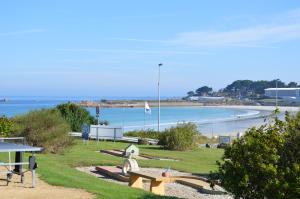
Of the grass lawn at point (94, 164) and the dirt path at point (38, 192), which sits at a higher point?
the dirt path at point (38, 192)

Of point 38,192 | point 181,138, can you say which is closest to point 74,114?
point 181,138

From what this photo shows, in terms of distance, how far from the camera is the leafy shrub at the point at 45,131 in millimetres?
21438

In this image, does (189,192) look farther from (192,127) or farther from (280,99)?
(280,99)

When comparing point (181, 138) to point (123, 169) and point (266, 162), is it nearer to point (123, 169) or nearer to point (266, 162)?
point (123, 169)

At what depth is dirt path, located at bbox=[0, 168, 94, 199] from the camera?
417 inches

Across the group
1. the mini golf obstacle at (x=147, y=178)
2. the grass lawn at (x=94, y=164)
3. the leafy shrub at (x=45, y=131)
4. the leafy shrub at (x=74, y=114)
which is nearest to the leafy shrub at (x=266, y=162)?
the grass lawn at (x=94, y=164)

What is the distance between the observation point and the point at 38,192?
36.0 ft

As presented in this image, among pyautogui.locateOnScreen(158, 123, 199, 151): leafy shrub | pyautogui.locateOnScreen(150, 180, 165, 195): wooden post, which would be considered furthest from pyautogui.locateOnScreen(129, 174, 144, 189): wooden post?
pyautogui.locateOnScreen(158, 123, 199, 151): leafy shrub

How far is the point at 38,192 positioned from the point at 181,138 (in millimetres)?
18328

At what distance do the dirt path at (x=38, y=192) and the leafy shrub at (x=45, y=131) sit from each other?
9284mm

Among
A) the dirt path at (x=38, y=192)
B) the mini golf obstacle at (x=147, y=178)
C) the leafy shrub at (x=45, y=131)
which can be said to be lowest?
the mini golf obstacle at (x=147, y=178)

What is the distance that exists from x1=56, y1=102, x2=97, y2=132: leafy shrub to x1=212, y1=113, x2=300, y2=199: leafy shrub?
32.3 m

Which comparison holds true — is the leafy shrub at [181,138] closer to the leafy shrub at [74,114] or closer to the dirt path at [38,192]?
the leafy shrub at [74,114]

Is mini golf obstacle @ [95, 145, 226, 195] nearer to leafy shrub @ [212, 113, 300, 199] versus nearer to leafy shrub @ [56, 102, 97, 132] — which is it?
leafy shrub @ [212, 113, 300, 199]
